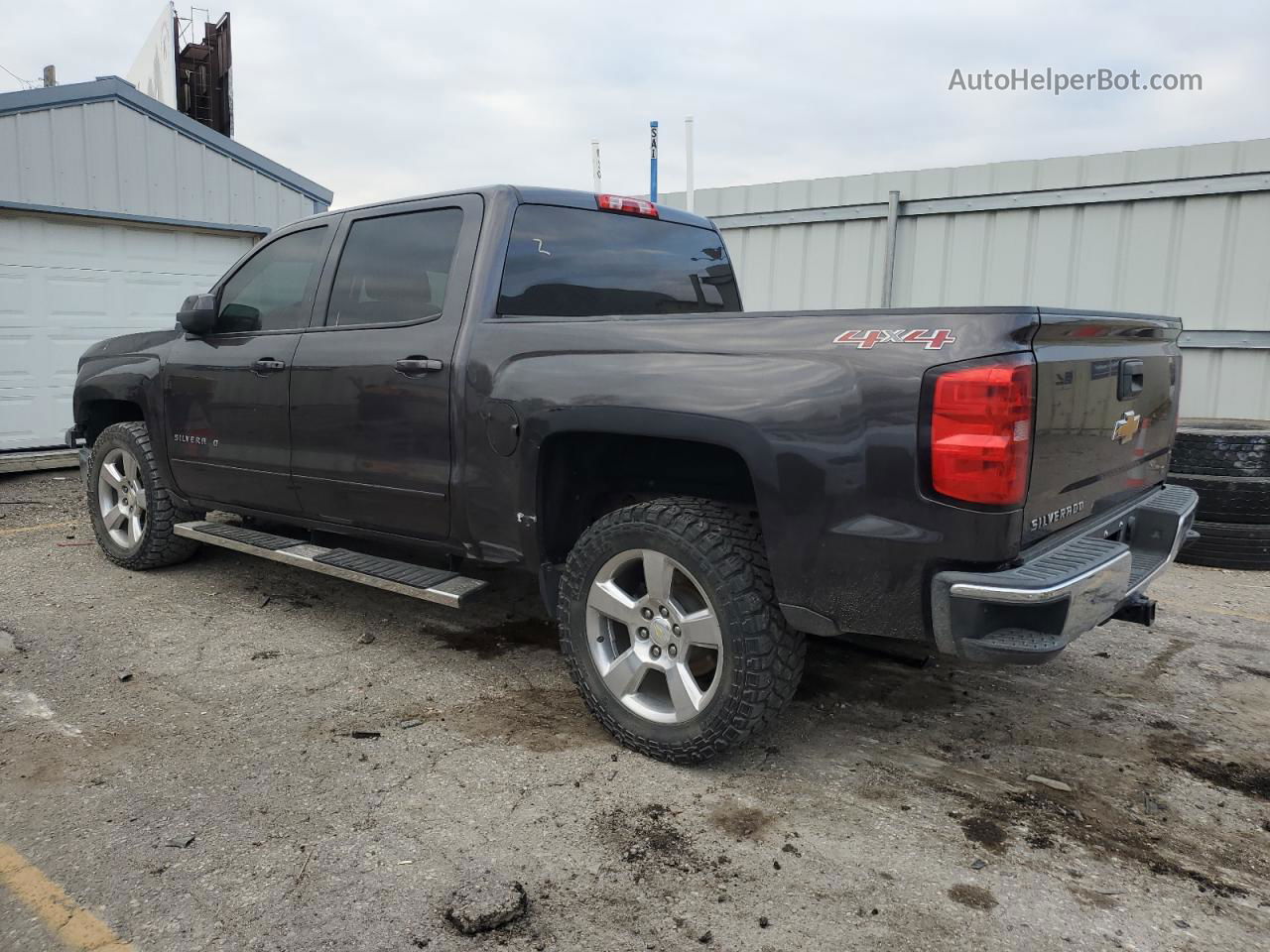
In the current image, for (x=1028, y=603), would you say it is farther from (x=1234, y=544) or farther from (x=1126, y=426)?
(x=1234, y=544)

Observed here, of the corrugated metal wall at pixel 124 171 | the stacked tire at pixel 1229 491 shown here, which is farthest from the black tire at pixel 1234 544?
the corrugated metal wall at pixel 124 171

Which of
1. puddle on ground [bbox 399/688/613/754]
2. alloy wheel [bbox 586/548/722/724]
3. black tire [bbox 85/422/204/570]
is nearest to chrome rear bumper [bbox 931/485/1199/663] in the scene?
alloy wheel [bbox 586/548/722/724]

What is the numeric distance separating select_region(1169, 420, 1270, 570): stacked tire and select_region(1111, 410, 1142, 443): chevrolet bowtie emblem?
10.6ft

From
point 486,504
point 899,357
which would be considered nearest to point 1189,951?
point 899,357

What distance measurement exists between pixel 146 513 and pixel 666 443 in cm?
355

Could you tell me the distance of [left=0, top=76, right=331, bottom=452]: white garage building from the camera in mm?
8891

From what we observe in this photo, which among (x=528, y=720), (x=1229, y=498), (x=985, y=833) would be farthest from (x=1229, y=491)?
(x=528, y=720)

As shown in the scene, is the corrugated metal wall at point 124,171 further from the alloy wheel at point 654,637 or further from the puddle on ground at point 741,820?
the puddle on ground at point 741,820

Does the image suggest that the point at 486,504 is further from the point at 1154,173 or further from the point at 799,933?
the point at 1154,173

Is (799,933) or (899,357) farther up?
(899,357)

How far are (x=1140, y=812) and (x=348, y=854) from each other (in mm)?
2323

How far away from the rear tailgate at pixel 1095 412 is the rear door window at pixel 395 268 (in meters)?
2.27

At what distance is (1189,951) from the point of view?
7.18 ft

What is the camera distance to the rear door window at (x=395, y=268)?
151 inches
